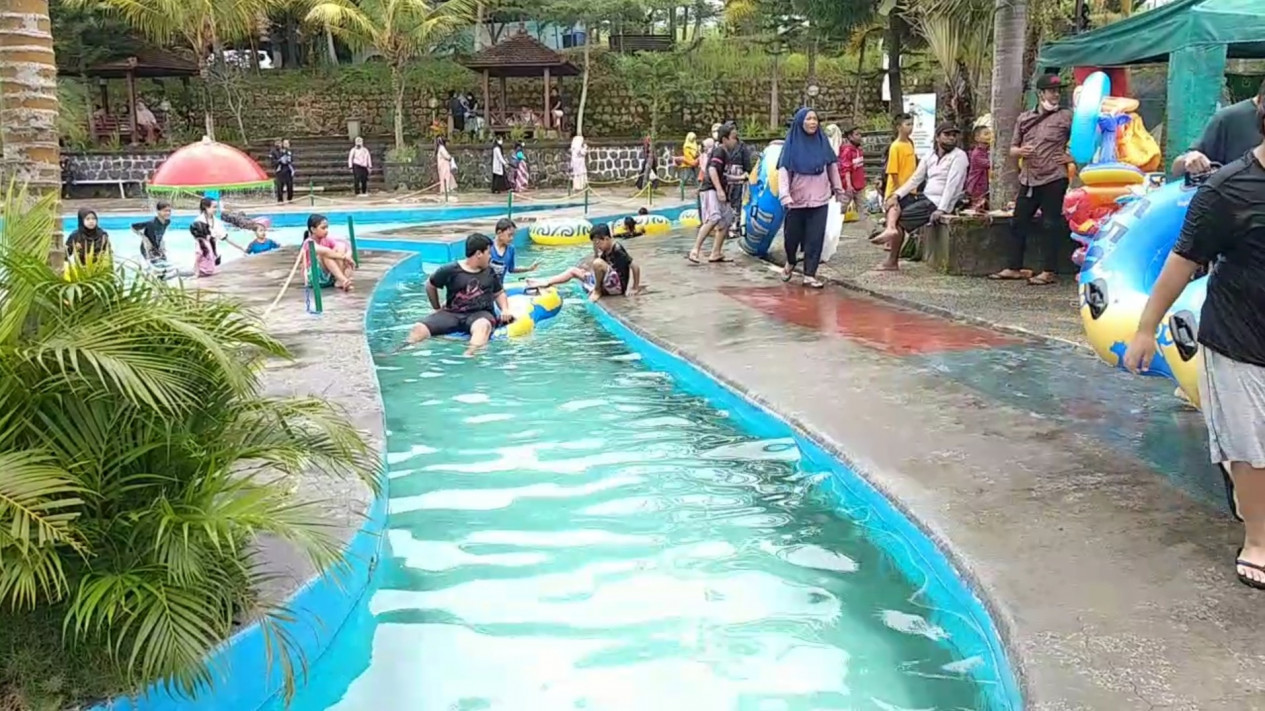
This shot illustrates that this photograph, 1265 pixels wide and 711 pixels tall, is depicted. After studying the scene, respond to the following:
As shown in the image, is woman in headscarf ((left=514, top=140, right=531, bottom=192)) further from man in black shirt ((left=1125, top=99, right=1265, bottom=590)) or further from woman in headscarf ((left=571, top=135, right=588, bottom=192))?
man in black shirt ((left=1125, top=99, right=1265, bottom=590))

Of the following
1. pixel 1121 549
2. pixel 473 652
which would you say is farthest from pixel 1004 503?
pixel 473 652

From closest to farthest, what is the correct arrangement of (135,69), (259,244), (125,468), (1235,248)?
(125,468) → (1235,248) → (259,244) → (135,69)

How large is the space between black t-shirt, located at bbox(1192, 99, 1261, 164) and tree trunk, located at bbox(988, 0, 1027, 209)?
5.35m

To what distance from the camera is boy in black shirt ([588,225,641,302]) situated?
10.9 m

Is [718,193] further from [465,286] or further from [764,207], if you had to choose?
[465,286]

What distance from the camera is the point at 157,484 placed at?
126 inches

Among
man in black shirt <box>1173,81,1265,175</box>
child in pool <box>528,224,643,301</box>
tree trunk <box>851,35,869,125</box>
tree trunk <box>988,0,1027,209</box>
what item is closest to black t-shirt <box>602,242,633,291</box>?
child in pool <box>528,224,643,301</box>

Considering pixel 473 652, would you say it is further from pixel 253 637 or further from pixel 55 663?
pixel 55 663

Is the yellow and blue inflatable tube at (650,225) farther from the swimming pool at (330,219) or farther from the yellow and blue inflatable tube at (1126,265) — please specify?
the yellow and blue inflatable tube at (1126,265)

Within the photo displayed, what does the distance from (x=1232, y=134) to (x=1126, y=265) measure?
0.91m

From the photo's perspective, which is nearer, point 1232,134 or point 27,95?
point 27,95

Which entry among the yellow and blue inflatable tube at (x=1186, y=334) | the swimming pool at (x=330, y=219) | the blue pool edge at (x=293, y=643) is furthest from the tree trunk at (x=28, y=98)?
the swimming pool at (x=330, y=219)

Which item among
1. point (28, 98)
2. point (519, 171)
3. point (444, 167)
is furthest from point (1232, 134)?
point (519, 171)

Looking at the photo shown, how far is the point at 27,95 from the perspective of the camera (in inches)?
182
